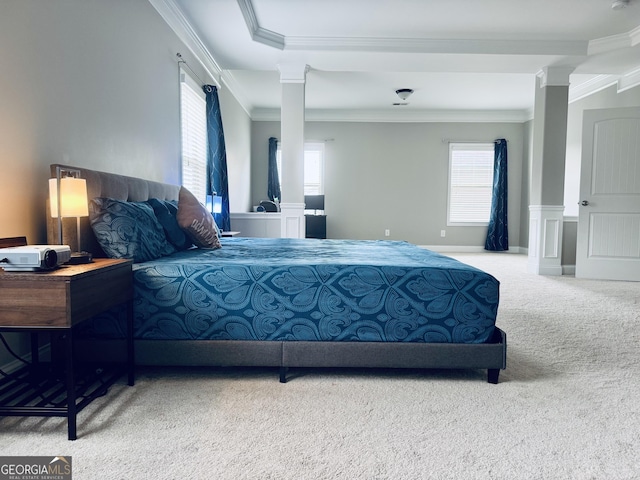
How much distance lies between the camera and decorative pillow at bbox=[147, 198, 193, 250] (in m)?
2.51

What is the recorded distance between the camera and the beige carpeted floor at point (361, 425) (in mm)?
1252

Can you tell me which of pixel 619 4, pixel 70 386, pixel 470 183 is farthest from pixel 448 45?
pixel 70 386

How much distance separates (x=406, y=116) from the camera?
7.77 m

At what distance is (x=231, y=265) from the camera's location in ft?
6.19

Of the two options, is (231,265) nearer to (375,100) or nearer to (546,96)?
(546,96)

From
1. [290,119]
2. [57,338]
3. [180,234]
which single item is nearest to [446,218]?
[290,119]

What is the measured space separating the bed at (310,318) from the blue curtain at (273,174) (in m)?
5.88

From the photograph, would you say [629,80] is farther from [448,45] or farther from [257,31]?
[257,31]

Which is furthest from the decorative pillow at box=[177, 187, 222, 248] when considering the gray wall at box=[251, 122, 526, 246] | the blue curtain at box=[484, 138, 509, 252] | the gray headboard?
the blue curtain at box=[484, 138, 509, 252]

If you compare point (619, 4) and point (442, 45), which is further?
point (442, 45)

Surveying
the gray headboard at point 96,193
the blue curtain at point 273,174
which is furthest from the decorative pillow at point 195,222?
the blue curtain at point 273,174

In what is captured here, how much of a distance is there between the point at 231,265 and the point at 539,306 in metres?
2.84

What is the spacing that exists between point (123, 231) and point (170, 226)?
54 cm

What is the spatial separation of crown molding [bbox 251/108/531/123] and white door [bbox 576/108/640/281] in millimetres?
3010
